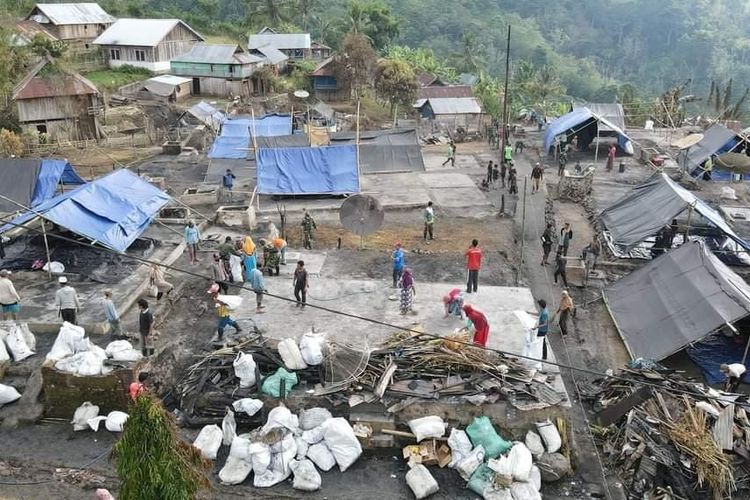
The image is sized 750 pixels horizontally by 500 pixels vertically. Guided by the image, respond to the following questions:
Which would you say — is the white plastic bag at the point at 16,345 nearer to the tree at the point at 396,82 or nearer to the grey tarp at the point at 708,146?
the grey tarp at the point at 708,146

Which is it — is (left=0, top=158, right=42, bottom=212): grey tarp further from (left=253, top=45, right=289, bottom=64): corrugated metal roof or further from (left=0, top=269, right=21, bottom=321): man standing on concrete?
(left=253, top=45, right=289, bottom=64): corrugated metal roof

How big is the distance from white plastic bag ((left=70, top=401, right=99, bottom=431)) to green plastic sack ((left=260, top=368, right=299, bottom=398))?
114 inches

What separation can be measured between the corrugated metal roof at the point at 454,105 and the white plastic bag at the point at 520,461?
2977 cm

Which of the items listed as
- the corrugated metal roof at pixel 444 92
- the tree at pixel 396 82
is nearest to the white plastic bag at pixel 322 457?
the tree at pixel 396 82

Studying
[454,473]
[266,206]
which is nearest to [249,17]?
[266,206]

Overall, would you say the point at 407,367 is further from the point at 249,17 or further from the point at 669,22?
the point at 669,22

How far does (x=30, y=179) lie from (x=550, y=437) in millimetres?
15641

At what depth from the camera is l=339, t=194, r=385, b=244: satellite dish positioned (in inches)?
675

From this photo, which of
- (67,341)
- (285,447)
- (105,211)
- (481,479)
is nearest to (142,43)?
(105,211)

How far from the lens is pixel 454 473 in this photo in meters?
9.65

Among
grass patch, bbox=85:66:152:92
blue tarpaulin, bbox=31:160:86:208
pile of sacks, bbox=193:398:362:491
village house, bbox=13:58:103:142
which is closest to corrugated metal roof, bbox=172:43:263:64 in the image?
grass patch, bbox=85:66:152:92

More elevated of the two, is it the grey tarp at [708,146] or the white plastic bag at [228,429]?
the grey tarp at [708,146]

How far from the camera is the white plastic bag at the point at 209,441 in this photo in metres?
9.84

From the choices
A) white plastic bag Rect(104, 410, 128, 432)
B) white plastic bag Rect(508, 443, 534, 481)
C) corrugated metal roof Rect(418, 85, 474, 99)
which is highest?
corrugated metal roof Rect(418, 85, 474, 99)
